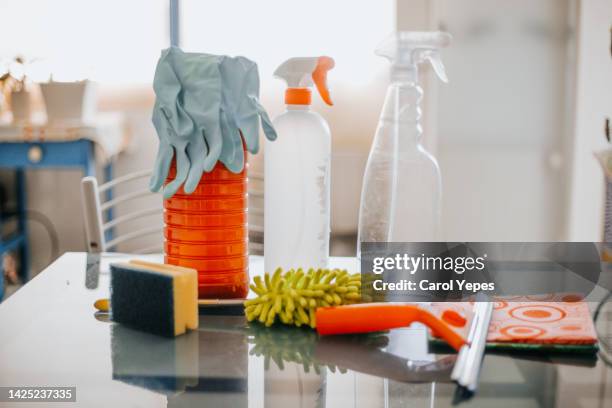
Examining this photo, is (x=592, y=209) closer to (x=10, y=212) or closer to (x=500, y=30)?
(x=500, y=30)

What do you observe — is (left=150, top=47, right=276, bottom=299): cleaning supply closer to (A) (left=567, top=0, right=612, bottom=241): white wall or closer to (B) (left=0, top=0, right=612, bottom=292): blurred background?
(B) (left=0, top=0, right=612, bottom=292): blurred background

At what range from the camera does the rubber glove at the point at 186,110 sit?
0.66 metres

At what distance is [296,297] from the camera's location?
607 millimetres

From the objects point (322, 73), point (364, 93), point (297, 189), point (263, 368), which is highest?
point (364, 93)

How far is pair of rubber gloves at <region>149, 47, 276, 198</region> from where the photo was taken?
2.15 feet

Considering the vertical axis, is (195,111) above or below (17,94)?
below

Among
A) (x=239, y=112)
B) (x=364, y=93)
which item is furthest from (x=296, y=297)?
(x=364, y=93)

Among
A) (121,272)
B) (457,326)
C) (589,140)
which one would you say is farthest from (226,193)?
(589,140)

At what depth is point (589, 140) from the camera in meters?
2.30

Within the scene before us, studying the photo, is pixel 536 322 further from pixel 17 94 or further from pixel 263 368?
pixel 17 94

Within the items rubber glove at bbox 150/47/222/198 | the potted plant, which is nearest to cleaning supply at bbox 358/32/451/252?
rubber glove at bbox 150/47/222/198

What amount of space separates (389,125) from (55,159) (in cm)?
162

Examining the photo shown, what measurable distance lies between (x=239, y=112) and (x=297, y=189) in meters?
0.10

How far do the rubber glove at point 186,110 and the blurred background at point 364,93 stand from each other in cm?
156
